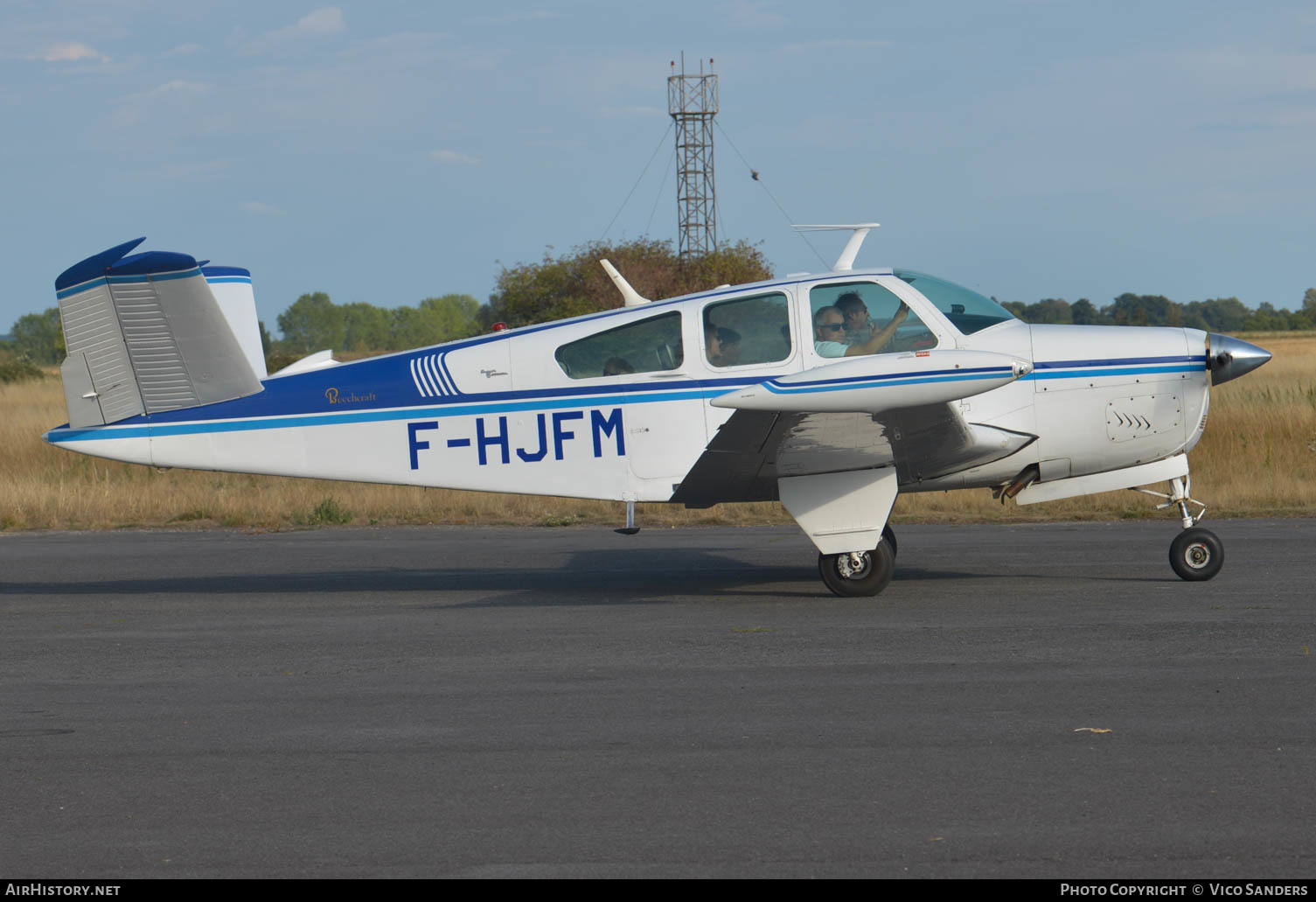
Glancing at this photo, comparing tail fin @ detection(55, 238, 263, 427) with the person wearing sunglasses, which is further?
tail fin @ detection(55, 238, 263, 427)

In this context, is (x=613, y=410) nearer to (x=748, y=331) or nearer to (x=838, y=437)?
(x=748, y=331)

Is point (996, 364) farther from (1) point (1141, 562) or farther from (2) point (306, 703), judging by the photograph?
(2) point (306, 703)

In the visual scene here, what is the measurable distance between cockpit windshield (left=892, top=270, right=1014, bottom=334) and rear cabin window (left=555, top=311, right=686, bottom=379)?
1608 mm

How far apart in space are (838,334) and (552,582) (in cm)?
317

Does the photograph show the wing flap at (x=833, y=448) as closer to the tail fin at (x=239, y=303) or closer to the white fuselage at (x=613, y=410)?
the white fuselage at (x=613, y=410)

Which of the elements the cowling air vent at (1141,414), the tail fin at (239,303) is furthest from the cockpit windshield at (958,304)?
the tail fin at (239,303)

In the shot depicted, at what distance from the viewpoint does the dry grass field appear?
47.6 ft

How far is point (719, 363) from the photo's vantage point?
8.66 meters

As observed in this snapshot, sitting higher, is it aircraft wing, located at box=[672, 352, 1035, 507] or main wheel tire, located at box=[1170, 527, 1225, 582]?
aircraft wing, located at box=[672, 352, 1035, 507]

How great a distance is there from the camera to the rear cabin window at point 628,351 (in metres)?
8.73

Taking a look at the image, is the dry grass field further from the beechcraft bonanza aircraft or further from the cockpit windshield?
the cockpit windshield

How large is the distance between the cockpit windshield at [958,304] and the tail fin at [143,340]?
4.79m

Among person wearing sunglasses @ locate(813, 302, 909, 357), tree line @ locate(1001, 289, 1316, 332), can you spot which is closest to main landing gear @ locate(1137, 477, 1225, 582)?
person wearing sunglasses @ locate(813, 302, 909, 357)
